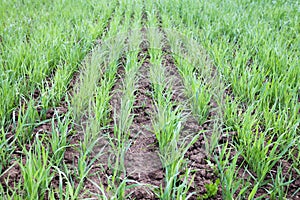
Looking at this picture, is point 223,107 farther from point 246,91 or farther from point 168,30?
point 168,30

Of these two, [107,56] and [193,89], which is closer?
[193,89]

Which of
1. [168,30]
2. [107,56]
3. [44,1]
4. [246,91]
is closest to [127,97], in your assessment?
[246,91]

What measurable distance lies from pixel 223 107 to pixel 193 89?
0.76 feet

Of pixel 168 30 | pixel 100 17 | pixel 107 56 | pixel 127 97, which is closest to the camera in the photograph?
pixel 127 97

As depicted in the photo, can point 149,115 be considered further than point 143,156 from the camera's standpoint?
Yes

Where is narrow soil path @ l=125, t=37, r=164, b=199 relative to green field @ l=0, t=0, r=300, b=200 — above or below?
below

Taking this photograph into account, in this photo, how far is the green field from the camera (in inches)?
64.1

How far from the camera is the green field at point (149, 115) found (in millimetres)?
1628

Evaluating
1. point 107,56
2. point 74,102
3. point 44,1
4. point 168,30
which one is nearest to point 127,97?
point 74,102

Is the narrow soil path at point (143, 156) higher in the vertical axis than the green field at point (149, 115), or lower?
lower

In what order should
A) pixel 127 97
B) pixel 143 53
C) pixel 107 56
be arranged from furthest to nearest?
pixel 143 53 < pixel 107 56 < pixel 127 97

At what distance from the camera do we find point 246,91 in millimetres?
2484

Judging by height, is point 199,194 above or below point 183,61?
below

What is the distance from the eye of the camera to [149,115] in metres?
2.36
